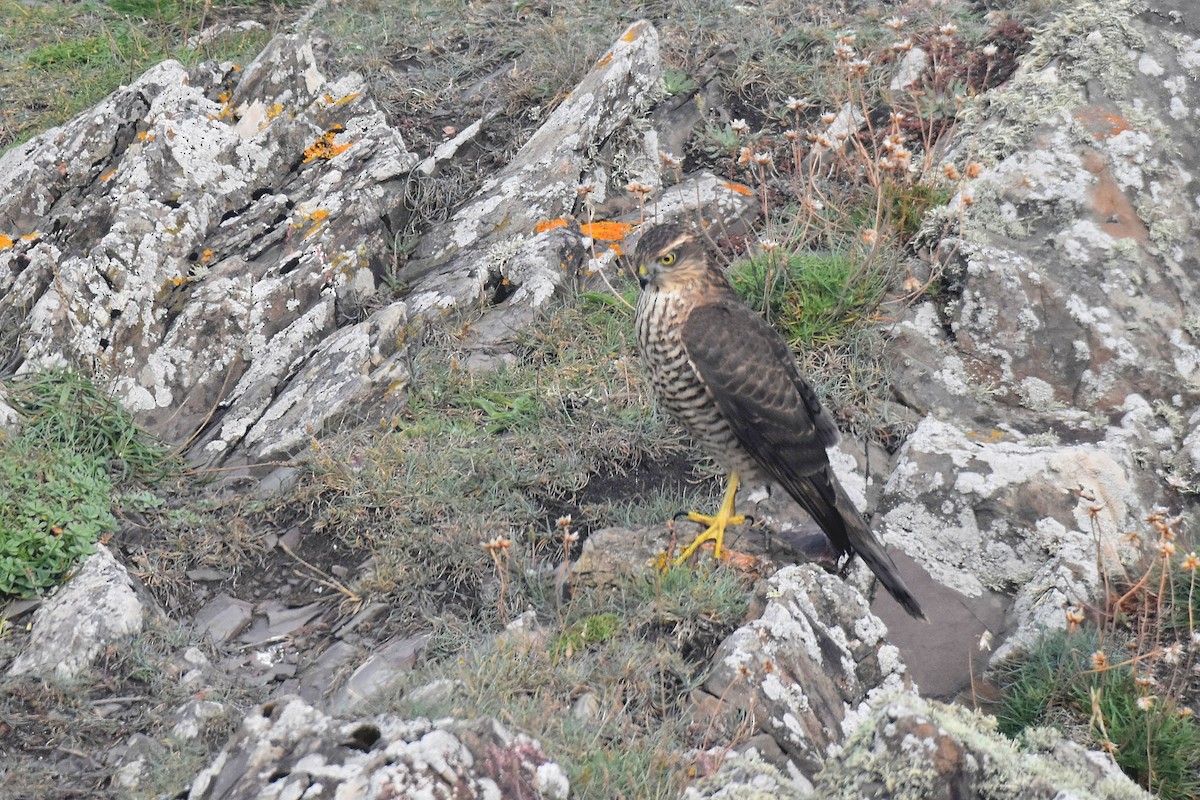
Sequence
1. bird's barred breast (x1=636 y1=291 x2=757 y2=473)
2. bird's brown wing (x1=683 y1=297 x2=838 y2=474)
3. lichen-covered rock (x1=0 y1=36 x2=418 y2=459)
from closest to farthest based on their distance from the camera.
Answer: bird's brown wing (x1=683 y1=297 x2=838 y2=474) → bird's barred breast (x1=636 y1=291 x2=757 y2=473) → lichen-covered rock (x1=0 y1=36 x2=418 y2=459)

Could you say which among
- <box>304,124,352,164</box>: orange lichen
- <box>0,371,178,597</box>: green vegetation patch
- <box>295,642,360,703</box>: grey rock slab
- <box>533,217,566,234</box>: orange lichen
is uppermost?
<box>304,124,352,164</box>: orange lichen

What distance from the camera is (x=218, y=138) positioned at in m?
6.25

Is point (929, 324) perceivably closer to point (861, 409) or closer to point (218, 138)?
point (861, 409)

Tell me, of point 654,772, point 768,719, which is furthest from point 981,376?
point 654,772

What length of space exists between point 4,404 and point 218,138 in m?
2.07

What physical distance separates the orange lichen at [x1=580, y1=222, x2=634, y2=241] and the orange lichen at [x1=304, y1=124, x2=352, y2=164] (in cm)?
156

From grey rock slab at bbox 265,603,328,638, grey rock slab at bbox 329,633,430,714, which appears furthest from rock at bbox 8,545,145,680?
grey rock slab at bbox 329,633,430,714

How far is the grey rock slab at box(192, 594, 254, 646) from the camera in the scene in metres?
4.34

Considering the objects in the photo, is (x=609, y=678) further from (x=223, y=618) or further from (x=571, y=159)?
(x=571, y=159)

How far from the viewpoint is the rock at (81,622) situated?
13.1 feet

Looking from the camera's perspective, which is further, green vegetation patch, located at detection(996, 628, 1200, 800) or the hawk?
the hawk

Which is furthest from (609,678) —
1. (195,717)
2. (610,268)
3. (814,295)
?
(610,268)

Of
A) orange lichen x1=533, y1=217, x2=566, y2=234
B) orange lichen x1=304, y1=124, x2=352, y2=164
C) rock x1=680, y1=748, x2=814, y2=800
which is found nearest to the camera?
rock x1=680, y1=748, x2=814, y2=800

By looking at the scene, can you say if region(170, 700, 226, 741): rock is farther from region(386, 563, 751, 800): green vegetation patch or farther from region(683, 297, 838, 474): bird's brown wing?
region(683, 297, 838, 474): bird's brown wing
